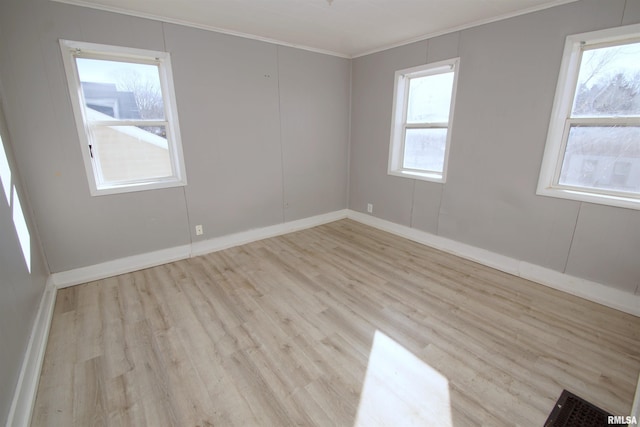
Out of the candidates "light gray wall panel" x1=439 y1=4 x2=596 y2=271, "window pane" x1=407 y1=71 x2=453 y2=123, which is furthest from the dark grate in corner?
"window pane" x1=407 y1=71 x2=453 y2=123

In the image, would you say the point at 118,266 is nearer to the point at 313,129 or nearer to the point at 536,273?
the point at 313,129

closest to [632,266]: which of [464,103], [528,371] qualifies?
[528,371]

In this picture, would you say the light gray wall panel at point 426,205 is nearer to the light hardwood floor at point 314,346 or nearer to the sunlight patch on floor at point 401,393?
the light hardwood floor at point 314,346

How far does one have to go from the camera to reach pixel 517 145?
9.05ft

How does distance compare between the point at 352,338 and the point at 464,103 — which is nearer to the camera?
the point at 352,338

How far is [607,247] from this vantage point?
238 centimetres

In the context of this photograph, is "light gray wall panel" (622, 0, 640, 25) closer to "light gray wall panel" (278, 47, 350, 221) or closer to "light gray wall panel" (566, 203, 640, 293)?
"light gray wall panel" (566, 203, 640, 293)

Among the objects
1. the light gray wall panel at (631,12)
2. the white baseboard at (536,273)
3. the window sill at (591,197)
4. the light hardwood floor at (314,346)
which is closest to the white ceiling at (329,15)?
the light gray wall panel at (631,12)

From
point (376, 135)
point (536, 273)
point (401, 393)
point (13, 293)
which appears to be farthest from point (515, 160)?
point (13, 293)

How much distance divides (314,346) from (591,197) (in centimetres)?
263

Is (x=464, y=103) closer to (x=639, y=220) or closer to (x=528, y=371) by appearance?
(x=639, y=220)

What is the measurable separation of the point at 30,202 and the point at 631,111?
16.4ft

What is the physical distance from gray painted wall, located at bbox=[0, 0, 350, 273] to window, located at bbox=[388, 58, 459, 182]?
0.94 meters

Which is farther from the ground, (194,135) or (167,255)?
(194,135)
